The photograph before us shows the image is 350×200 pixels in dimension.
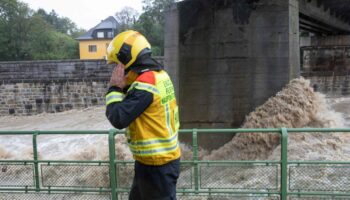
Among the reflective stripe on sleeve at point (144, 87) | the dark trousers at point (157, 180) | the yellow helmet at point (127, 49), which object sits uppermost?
the yellow helmet at point (127, 49)

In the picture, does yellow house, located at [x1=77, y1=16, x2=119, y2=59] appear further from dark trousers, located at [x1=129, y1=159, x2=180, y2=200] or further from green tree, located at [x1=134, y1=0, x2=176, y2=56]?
dark trousers, located at [x1=129, y1=159, x2=180, y2=200]

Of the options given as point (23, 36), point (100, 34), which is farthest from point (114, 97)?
point (100, 34)

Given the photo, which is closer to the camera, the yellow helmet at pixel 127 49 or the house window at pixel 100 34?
the yellow helmet at pixel 127 49

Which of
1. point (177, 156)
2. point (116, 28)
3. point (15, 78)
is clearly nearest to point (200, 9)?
point (177, 156)

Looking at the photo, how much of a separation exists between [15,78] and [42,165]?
1987 cm

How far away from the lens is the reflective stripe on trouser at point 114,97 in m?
2.83

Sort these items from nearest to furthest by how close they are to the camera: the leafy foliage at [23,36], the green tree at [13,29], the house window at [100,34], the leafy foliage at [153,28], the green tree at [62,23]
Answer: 1. the green tree at [13,29]
2. the leafy foliage at [23,36]
3. the leafy foliage at [153,28]
4. the house window at [100,34]
5. the green tree at [62,23]

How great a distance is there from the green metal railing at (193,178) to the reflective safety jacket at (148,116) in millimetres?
1858

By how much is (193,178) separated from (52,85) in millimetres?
19584

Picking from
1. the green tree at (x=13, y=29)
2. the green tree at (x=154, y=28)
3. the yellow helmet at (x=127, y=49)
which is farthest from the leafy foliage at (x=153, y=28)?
the yellow helmet at (x=127, y=49)

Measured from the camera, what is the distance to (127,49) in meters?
2.90

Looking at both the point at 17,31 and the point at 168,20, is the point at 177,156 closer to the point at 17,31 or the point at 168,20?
the point at 168,20

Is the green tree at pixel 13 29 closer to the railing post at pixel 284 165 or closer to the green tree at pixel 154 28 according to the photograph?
the green tree at pixel 154 28

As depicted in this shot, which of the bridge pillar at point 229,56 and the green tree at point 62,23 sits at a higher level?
the green tree at point 62,23
